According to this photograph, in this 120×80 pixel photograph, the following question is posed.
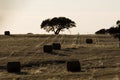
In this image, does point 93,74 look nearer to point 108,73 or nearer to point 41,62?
point 108,73

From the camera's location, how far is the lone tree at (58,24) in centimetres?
11675

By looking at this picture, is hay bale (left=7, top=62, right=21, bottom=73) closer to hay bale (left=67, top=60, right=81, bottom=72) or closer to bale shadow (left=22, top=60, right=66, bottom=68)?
bale shadow (left=22, top=60, right=66, bottom=68)

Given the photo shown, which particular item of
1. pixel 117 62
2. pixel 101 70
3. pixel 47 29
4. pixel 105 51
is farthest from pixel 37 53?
pixel 47 29

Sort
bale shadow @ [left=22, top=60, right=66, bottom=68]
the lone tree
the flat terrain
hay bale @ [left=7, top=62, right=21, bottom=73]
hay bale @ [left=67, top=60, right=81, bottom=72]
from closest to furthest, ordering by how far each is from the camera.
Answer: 1. the flat terrain
2. hay bale @ [left=67, top=60, right=81, bottom=72]
3. hay bale @ [left=7, top=62, right=21, bottom=73]
4. bale shadow @ [left=22, top=60, right=66, bottom=68]
5. the lone tree

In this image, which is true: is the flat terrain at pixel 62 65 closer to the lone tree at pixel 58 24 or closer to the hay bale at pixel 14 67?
the hay bale at pixel 14 67

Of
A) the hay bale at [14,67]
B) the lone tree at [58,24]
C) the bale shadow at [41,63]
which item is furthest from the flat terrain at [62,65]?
the lone tree at [58,24]

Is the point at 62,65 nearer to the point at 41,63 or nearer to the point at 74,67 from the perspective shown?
the point at 41,63

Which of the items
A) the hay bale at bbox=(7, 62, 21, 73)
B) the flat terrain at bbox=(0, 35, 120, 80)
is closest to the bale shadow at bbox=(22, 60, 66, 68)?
the flat terrain at bbox=(0, 35, 120, 80)

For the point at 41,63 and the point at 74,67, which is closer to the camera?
the point at 74,67

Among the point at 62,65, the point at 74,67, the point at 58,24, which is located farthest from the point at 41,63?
the point at 58,24

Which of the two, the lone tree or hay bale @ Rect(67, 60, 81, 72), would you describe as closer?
hay bale @ Rect(67, 60, 81, 72)

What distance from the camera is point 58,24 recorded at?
117000mm

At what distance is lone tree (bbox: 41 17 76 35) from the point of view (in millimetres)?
116750

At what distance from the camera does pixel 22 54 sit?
46219 millimetres
